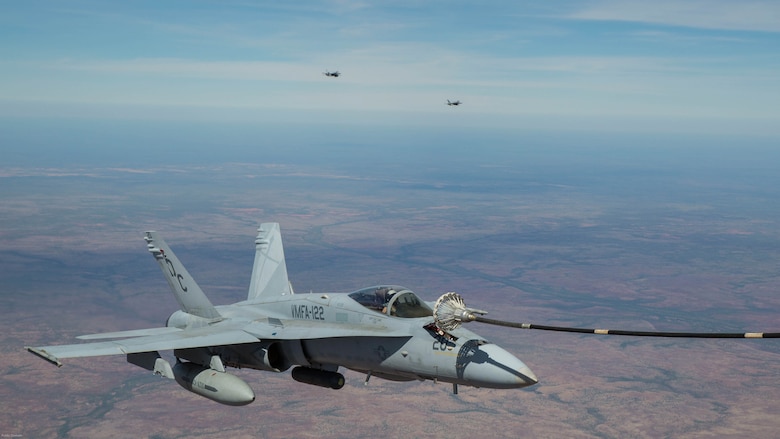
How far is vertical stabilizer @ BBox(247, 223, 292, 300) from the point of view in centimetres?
3712

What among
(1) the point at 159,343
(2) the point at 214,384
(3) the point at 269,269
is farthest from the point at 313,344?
(3) the point at 269,269

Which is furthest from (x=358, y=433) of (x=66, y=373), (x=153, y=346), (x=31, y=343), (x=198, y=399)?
(x=153, y=346)

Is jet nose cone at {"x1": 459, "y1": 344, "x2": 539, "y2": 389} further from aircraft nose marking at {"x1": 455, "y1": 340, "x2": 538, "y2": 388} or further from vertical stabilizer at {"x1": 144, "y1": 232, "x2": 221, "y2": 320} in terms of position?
vertical stabilizer at {"x1": 144, "y1": 232, "x2": 221, "y2": 320}

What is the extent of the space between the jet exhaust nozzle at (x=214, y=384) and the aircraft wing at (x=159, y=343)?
1225mm

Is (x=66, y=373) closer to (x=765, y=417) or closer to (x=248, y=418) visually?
(x=248, y=418)

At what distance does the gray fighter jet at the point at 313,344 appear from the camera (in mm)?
26250

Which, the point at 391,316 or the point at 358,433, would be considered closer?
the point at 391,316

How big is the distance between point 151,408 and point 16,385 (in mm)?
34007

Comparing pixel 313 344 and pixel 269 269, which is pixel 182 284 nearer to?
pixel 269 269

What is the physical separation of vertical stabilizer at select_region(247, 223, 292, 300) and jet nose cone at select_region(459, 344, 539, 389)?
41.5 ft

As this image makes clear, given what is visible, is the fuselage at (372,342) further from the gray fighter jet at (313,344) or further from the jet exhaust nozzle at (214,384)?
the jet exhaust nozzle at (214,384)

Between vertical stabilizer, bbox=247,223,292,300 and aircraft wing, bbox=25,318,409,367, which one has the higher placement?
vertical stabilizer, bbox=247,223,292,300

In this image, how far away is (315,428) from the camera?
152875mm

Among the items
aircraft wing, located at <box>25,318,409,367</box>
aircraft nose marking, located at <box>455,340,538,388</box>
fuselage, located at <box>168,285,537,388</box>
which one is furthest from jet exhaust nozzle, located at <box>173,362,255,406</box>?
aircraft nose marking, located at <box>455,340,538,388</box>
